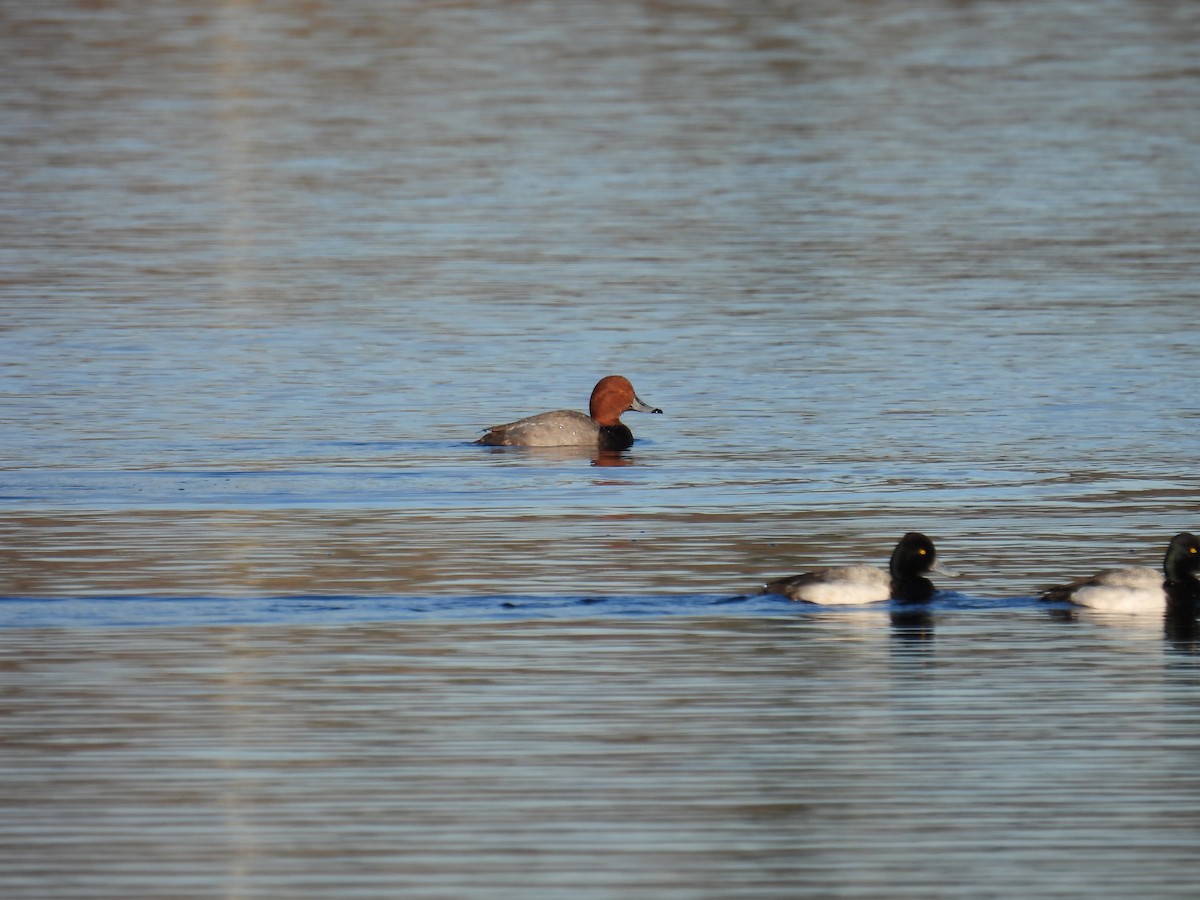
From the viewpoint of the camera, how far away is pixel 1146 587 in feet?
43.6

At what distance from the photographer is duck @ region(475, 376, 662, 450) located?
18906 mm

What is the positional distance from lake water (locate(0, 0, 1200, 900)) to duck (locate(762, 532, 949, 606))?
156mm

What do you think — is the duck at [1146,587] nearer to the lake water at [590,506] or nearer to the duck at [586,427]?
the lake water at [590,506]

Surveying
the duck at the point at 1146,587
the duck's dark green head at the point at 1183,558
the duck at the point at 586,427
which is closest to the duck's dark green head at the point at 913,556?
the duck at the point at 1146,587

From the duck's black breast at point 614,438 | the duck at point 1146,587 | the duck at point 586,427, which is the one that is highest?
the duck at point 586,427

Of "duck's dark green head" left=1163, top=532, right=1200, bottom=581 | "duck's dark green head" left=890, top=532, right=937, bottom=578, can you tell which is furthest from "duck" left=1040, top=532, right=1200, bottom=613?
"duck's dark green head" left=890, top=532, right=937, bottom=578

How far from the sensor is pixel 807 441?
61.6 feet

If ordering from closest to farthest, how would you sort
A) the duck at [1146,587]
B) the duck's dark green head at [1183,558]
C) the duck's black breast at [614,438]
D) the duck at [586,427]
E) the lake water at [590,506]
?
the lake water at [590,506]
the duck at [1146,587]
the duck's dark green head at [1183,558]
the duck at [586,427]
the duck's black breast at [614,438]

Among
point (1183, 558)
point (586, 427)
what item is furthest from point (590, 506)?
point (1183, 558)

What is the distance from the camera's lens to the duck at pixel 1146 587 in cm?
1301

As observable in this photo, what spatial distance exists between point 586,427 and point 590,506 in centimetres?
275

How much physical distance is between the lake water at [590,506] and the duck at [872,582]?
0.16 metres

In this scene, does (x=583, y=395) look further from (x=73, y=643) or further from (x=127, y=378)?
(x=73, y=643)

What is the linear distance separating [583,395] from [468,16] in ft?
151
